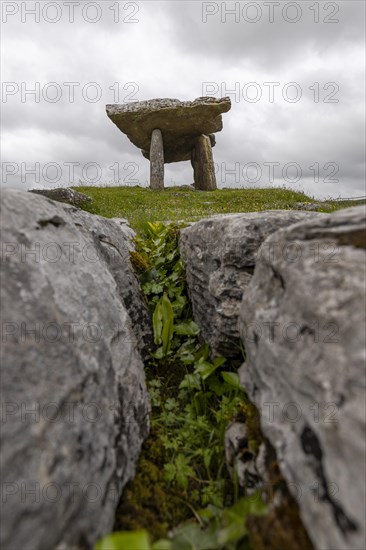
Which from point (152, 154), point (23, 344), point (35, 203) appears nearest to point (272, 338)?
point (23, 344)

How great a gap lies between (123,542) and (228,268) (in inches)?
82.5

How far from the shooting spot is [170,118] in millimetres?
17375

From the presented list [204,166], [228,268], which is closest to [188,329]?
[228,268]

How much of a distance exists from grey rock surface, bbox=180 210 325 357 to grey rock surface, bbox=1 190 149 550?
789 mm

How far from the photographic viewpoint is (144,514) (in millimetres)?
2002

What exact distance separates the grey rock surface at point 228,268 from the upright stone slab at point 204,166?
16.1 m

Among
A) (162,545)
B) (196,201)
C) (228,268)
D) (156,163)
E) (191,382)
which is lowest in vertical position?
(162,545)

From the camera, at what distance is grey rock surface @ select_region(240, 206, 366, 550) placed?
1.40 m

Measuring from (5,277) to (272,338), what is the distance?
5.08 feet

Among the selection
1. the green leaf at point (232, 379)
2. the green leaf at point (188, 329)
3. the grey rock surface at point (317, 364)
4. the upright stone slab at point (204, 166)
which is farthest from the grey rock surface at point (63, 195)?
the grey rock surface at point (317, 364)

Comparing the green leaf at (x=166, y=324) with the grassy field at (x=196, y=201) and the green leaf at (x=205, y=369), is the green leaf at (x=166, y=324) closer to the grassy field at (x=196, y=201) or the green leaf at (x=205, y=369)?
the green leaf at (x=205, y=369)

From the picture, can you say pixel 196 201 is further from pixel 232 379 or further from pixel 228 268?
pixel 232 379

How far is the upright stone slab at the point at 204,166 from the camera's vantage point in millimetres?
18969

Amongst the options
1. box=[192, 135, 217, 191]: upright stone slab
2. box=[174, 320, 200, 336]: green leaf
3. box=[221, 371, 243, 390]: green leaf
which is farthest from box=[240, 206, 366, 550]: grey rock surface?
box=[192, 135, 217, 191]: upright stone slab
